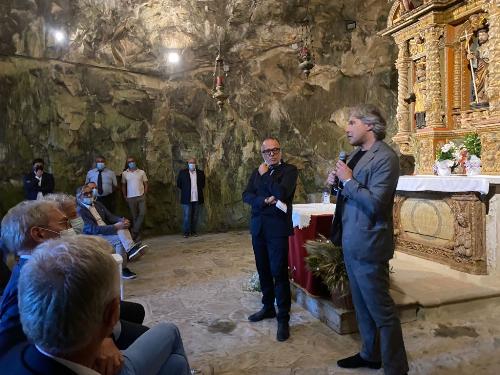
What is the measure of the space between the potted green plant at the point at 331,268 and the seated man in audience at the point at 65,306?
2.87 m

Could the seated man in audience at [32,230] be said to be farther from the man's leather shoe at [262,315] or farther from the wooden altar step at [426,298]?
the wooden altar step at [426,298]

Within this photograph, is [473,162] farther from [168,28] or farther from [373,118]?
[168,28]

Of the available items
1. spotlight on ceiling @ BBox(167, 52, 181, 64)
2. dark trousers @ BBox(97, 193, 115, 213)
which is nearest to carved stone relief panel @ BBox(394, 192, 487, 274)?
dark trousers @ BBox(97, 193, 115, 213)

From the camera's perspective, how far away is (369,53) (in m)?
11.5

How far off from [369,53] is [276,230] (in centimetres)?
921

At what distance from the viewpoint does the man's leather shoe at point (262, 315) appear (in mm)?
4145

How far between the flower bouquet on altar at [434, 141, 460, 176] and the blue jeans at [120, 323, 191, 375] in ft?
17.8

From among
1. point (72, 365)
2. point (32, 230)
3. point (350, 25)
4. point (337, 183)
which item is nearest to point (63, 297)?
point (72, 365)

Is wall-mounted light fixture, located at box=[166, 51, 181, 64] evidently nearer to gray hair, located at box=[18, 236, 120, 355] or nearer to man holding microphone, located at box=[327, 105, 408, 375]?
man holding microphone, located at box=[327, 105, 408, 375]

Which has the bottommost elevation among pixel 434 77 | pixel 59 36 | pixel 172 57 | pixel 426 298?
pixel 426 298

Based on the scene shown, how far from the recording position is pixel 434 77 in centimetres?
690

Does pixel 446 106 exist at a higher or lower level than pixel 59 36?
lower

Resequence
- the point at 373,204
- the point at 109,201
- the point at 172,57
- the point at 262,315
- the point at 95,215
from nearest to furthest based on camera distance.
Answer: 1. the point at 373,204
2. the point at 262,315
3. the point at 95,215
4. the point at 109,201
5. the point at 172,57

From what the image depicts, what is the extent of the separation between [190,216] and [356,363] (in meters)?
7.23
